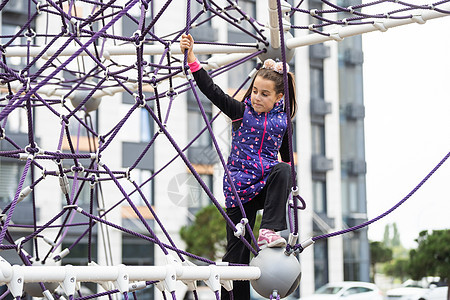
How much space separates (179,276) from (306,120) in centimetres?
1129

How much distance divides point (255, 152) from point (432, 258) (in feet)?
25.2

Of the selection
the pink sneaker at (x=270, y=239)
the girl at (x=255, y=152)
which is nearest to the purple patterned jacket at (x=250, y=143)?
the girl at (x=255, y=152)

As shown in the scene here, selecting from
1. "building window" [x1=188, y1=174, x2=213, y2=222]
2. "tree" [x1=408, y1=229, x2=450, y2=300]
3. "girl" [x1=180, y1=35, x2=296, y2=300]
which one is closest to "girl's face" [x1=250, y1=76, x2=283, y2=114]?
"girl" [x1=180, y1=35, x2=296, y2=300]

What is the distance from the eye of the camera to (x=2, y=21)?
9891 mm

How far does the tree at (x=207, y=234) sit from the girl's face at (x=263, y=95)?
8007 mm

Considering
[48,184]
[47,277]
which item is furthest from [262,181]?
[48,184]

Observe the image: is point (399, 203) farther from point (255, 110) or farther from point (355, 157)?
point (355, 157)

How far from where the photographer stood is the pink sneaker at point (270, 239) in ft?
5.45

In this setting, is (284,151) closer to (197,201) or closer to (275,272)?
(275,272)

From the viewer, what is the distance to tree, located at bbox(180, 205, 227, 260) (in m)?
9.91

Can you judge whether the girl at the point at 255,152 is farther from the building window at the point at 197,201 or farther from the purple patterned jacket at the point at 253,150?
the building window at the point at 197,201

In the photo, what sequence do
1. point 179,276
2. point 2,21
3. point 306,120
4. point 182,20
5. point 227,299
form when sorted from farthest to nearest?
point 306,120 < point 182,20 < point 2,21 < point 227,299 < point 179,276

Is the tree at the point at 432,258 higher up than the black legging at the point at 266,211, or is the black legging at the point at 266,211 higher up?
the black legging at the point at 266,211

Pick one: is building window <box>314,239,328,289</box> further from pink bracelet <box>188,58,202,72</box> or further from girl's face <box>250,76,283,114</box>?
pink bracelet <box>188,58,202,72</box>
